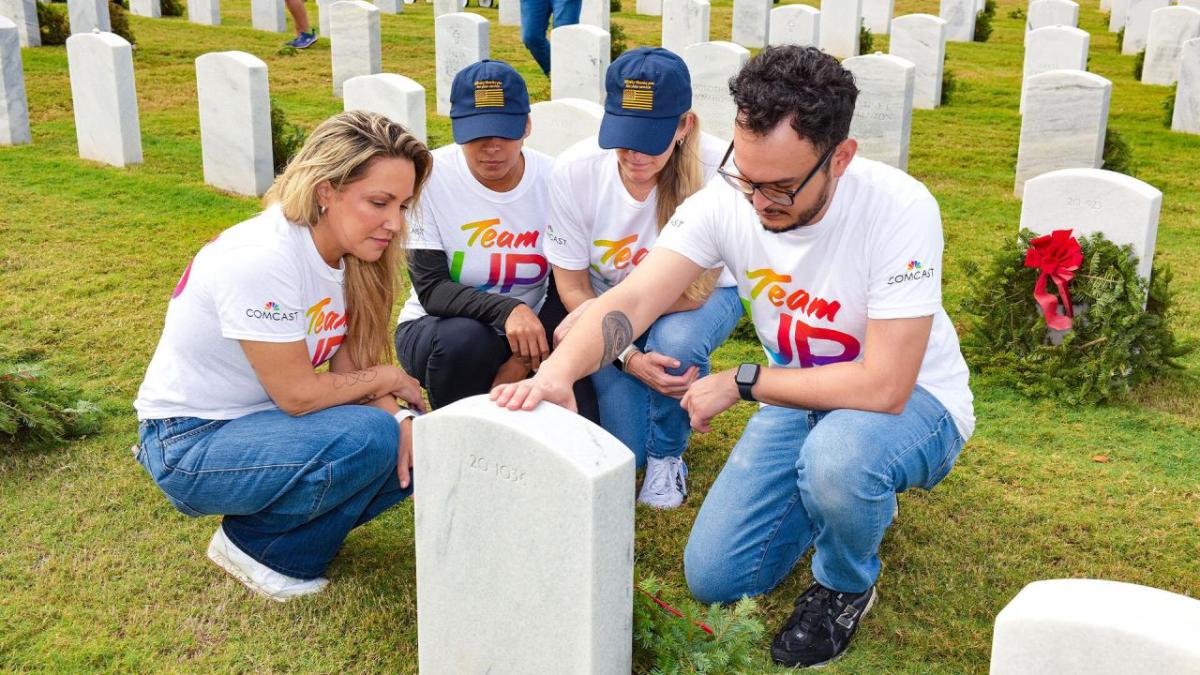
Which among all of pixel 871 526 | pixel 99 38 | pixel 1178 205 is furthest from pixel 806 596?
pixel 99 38

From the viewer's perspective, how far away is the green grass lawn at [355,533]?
3.09 meters

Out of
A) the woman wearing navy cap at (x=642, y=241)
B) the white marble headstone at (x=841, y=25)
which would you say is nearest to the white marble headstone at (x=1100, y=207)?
the woman wearing navy cap at (x=642, y=241)

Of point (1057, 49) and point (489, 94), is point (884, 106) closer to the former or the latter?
point (1057, 49)

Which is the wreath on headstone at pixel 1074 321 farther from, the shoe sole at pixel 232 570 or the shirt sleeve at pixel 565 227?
the shoe sole at pixel 232 570

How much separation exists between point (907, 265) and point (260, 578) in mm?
1963

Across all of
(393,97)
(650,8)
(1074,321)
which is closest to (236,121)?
(393,97)

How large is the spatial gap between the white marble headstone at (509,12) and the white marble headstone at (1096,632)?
1368cm

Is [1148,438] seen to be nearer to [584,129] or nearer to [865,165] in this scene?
[865,165]

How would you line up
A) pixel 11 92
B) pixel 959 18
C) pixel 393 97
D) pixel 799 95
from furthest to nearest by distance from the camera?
1. pixel 959 18
2. pixel 11 92
3. pixel 393 97
4. pixel 799 95

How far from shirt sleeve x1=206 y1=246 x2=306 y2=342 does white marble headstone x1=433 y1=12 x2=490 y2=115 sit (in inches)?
268

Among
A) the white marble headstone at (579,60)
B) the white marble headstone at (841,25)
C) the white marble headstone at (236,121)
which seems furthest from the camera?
the white marble headstone at (841,25)

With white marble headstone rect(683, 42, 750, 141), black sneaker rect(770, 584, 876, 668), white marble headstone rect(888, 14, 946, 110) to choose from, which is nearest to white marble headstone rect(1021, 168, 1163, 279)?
black sneaker rect(770, 584, 876, 668)

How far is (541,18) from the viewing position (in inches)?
400

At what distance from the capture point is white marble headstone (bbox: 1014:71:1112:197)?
7.77m
